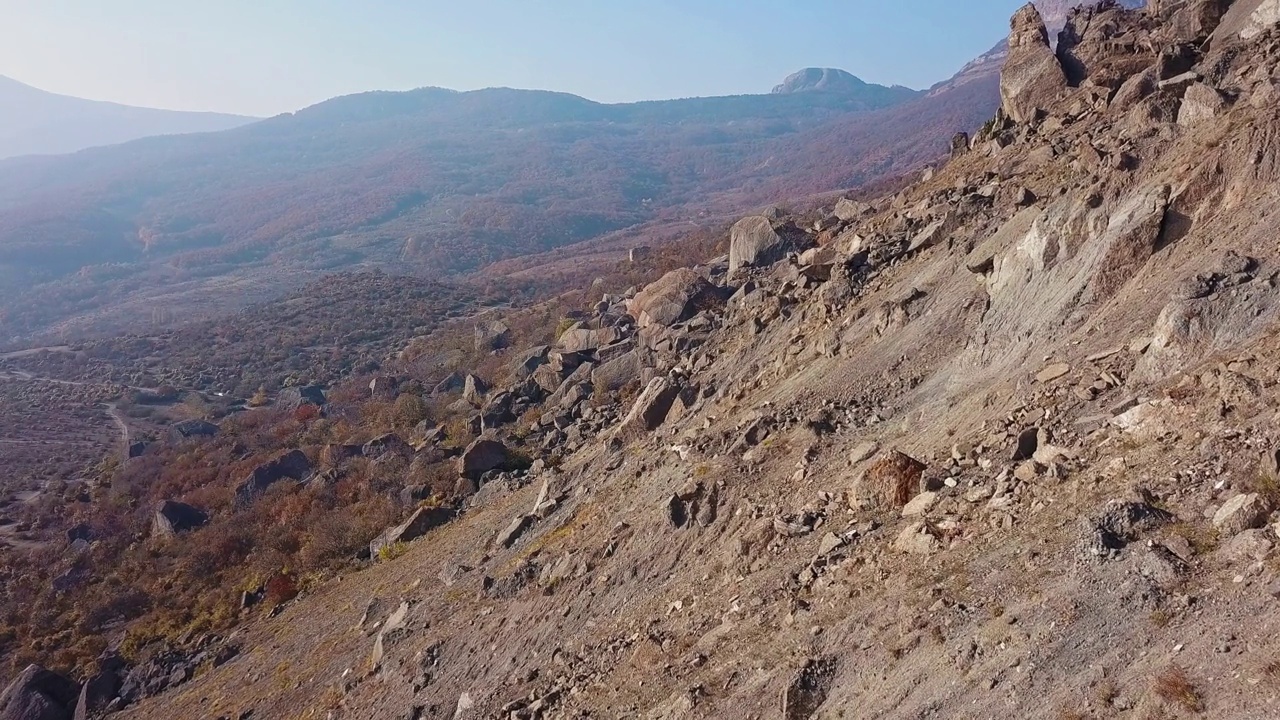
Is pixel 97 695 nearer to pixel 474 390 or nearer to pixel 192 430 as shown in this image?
pixel 474 390

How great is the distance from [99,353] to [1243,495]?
214 ft

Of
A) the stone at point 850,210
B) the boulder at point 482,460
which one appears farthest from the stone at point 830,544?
the stone at point 850,210

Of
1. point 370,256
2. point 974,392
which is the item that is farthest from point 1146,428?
point 370,256

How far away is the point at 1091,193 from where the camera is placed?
339 inches

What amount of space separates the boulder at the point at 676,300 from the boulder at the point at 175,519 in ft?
46.1

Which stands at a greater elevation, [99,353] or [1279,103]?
[1279,103]

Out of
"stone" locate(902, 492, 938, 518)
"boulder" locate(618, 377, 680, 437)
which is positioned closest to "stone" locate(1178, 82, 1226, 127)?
"stone" locate(902, 492, 938, 518)

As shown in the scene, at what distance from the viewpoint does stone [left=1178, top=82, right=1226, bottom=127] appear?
8.85m

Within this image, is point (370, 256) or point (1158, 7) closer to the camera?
point (1158, 7)

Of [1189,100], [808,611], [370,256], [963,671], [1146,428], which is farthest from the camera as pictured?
[370,256]

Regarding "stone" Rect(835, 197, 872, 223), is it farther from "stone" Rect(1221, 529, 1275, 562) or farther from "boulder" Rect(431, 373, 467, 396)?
"stone" Rect(1221, 529, 1275, 562)

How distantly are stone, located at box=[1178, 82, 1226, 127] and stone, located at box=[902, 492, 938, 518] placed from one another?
19.9 feet

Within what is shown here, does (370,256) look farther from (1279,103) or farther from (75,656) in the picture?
(1279,103)

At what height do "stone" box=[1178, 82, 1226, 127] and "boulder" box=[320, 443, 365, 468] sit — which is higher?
"stone" box=[1178, 82, 1226, 127]
